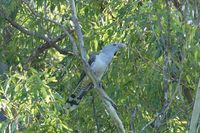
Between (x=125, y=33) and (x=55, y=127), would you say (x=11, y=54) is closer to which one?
(x=125, y=33)

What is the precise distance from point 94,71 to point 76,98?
10.5 inches

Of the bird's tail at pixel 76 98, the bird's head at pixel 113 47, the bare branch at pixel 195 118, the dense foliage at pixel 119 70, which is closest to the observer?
the bare branch at pixel 195 118

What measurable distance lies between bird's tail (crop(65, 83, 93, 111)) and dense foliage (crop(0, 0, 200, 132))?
121 millimetres

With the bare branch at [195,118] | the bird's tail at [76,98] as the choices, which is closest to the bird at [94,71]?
the bird's tail at [76,98]

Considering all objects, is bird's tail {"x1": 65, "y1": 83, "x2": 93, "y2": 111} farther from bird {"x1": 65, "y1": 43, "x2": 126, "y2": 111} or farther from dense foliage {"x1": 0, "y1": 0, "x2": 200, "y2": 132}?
dense foliage {"x1": 0, "y1": 0, "x2": 200, "y2": 132}

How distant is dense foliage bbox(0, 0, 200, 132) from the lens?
13.8ft

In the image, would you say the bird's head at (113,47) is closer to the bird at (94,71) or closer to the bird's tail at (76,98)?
the bird at (94,71)

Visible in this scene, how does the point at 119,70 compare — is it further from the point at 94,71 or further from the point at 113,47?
the point at 94,71

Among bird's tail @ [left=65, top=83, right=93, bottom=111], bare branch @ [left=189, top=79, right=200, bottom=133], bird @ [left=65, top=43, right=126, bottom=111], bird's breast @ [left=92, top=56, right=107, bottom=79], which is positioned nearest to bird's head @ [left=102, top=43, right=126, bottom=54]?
bird @ [left=65, top=43, right=126, bottom=111]

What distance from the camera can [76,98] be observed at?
4852 millimetres

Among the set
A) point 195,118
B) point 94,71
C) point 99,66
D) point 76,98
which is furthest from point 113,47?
point 195,118

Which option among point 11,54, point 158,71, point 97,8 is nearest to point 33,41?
point 11,54

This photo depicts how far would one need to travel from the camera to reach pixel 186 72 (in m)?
4.58

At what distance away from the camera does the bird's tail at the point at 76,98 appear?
15.7 feet
